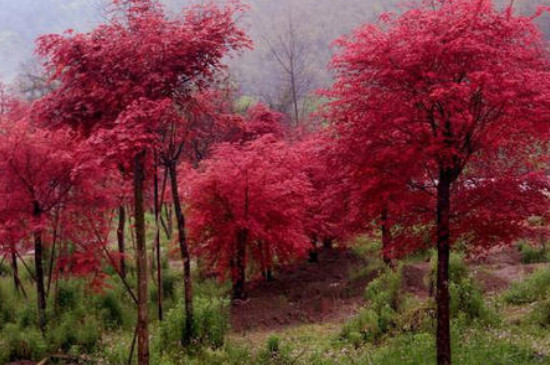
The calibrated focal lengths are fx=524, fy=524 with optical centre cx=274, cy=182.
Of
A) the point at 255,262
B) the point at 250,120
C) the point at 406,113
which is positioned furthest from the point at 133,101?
the point at 250,120

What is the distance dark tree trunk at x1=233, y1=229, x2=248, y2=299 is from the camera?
Answer: 43.5 feet

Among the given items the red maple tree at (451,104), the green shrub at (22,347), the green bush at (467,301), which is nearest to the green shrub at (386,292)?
the green bush at (467,301)

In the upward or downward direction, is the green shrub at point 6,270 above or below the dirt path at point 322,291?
above

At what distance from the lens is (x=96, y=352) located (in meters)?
9.11

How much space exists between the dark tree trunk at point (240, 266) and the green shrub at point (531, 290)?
614 cm

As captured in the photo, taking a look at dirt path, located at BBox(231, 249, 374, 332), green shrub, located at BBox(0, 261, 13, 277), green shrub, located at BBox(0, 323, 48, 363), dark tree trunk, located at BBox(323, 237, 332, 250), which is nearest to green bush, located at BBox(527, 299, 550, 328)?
dirt path, located at BBox(231, 249, 374, 332)

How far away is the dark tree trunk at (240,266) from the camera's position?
13250 millimetres

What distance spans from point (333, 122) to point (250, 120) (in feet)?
47.5

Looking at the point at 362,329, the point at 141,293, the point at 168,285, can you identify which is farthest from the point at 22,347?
the point at 362,329

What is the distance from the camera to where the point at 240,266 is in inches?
534

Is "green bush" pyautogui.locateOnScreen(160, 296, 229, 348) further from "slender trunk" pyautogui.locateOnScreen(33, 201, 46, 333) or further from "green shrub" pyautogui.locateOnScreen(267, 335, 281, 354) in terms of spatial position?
"slender trunk" pyautogui.locateOnScreen(33, 201, 46, 333)

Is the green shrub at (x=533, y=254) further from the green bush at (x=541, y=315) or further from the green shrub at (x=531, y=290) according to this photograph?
the green bush at (x=541, y=315)

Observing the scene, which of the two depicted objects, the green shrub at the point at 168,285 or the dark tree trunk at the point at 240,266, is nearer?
the dark tree trunk at the point at 240,266

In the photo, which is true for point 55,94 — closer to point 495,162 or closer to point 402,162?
point 402,162
